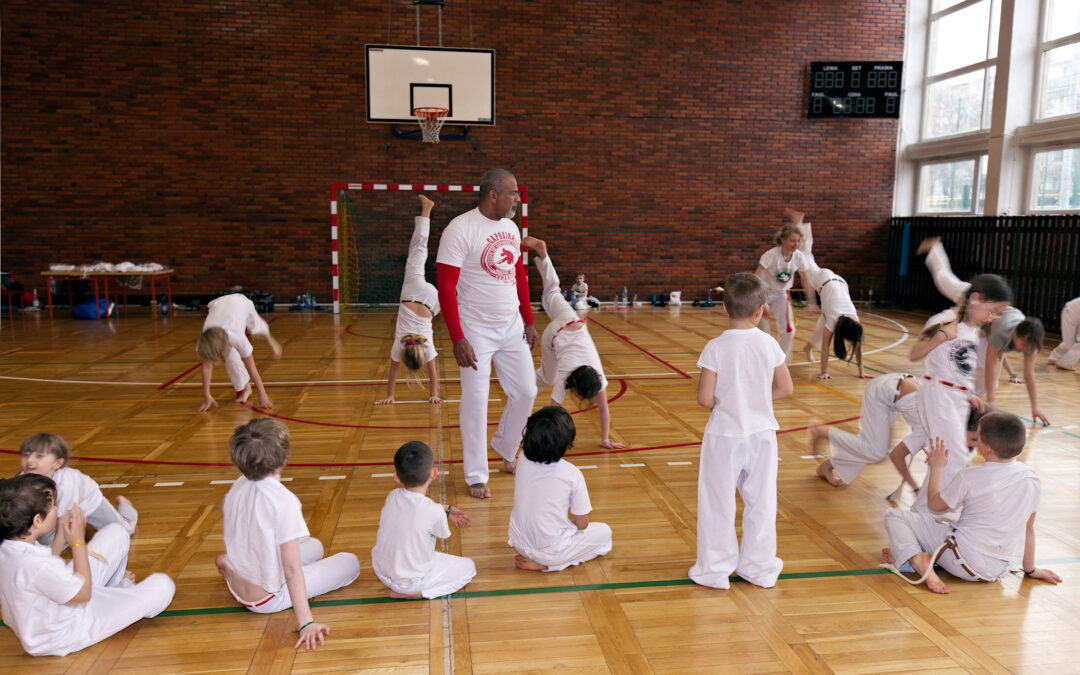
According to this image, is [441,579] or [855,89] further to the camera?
[855,89]

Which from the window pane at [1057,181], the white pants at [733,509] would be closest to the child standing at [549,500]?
the white pants at [733,509]

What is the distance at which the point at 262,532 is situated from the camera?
302cm

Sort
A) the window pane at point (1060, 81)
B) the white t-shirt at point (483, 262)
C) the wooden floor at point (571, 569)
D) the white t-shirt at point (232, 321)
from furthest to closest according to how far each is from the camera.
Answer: the window pane at point (1060, 81)
the white t-shirt at point (232, 321)
the white t-shirt at point (483, 262)
the wooden floor at point (571, 569)

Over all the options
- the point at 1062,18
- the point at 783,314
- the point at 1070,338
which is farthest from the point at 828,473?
the point at 1062,18

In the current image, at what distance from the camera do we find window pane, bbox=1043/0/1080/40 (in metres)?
12.4

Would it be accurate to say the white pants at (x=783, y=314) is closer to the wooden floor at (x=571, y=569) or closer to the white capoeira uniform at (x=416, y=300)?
the wooden floor at (x=571, y=569)

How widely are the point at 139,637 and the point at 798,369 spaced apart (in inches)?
295

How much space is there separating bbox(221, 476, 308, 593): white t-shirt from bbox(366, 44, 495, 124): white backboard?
1146 centimetres

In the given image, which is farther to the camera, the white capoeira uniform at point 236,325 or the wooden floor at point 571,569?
the white capoeira uniform at point 236,325

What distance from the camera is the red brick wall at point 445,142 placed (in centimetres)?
1366

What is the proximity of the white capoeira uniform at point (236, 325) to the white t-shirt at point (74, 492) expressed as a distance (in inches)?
114

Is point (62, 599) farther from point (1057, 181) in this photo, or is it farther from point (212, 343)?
point (1057, 181)

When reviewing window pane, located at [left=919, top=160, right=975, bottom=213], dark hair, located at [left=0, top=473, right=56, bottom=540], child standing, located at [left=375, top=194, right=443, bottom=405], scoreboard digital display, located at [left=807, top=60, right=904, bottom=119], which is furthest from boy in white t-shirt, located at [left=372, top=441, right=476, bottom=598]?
window pane, located at [left=919, top=160, right=975, bottom=213]

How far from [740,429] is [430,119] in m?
11.4
